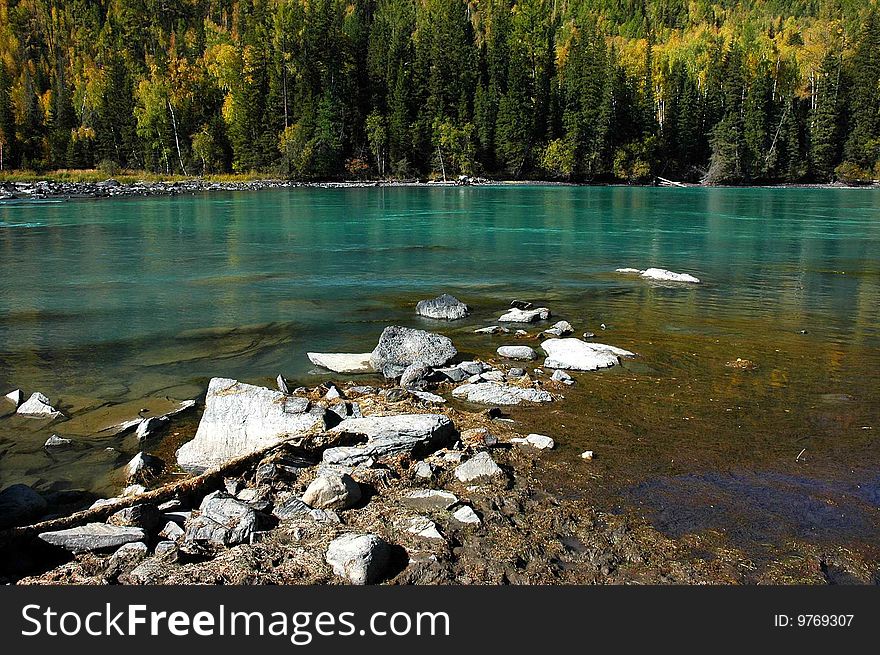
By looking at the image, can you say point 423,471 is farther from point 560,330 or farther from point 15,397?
point 560,330

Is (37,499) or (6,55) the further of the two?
(6,55)

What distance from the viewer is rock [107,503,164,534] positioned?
5.33 metres

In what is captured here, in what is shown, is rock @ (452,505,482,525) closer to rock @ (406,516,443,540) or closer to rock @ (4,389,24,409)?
rock @ (406,516,443,540)

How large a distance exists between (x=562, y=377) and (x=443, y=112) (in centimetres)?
10647

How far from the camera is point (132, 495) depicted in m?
6.02

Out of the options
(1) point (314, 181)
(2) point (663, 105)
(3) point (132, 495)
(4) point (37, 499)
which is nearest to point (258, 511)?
(3) point (132, 495)

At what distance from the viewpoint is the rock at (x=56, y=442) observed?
762 centimetres

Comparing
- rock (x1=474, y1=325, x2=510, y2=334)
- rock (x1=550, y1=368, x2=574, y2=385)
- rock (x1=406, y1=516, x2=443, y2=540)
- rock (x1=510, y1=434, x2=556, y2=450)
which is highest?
rock (x1=474, y1=325, x2=510, y2=334)

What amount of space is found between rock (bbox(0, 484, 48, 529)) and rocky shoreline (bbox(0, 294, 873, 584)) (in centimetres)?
2

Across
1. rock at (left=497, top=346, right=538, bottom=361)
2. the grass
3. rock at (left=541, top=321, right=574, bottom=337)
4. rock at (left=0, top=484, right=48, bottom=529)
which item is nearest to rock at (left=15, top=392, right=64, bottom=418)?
rock at (left=0, top=484, right=48, bottom=529)

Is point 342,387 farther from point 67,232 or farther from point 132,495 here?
point 67,232

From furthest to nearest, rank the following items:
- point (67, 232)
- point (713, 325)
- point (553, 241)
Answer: point (67, 232), point (553, 241), point (713, 325)

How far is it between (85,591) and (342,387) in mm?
5460

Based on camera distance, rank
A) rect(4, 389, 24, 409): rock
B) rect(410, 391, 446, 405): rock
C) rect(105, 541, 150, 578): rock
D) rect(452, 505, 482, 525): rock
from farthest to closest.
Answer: rect(4, 389, 24, 409): rock
rect(410, 391, 446, 405): rock
rect(452, 505, 482, 525): rock
rect(105, 541, 150, 578): rock
